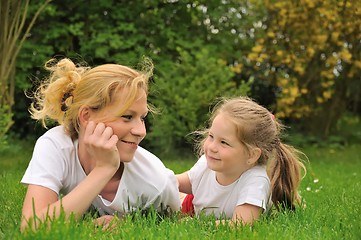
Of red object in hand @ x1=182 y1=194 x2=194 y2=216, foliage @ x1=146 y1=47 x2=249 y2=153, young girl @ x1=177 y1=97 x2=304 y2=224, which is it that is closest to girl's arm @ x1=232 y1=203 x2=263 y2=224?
young girl @ x1=177 y1=97 x2=304 y2=224

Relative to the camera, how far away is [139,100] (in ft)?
10.8

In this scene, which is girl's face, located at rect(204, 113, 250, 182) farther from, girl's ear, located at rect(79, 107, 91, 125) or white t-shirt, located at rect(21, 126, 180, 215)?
girl's ear, located at rect(79, 107, 91, 125)

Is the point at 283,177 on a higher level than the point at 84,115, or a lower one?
lower

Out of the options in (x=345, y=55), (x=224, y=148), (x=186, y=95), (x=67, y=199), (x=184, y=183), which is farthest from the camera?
(x=345, y=55)

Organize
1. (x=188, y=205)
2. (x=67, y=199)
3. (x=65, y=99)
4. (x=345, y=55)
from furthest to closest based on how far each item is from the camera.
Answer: (x=345, y=55)
(x=188, y=205)
(x=65, y=99)
(x=67, y=199)

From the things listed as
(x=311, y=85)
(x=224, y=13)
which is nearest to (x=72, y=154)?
(x=224, y=13)

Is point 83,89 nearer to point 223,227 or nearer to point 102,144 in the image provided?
point 102,144

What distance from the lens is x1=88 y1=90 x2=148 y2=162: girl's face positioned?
10.5 ft

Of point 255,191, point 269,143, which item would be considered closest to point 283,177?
point 269,143

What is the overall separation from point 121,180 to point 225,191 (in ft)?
1.93

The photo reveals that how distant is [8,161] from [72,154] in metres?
3.72

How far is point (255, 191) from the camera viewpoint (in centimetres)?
346

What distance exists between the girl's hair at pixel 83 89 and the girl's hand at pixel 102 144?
0.13 m

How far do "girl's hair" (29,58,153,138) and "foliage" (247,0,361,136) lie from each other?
5.69m
